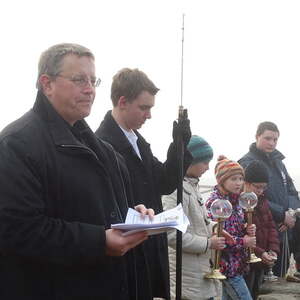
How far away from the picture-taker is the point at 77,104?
2.29 metres

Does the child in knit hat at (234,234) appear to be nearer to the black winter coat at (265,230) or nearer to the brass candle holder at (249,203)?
the brass candle holder at (249,203)

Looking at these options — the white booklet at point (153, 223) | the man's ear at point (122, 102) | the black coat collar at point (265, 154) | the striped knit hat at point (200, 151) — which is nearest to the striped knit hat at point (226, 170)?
the striped knit hat at point (200, 151)

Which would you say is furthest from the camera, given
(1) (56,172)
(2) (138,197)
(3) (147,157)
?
(3) (147,157)

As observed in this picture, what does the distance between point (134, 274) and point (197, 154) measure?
1.75 meters

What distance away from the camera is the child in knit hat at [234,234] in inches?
165

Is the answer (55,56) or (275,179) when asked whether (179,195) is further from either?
(275,179)

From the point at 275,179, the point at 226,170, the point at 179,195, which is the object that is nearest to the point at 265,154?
the point at 275,179

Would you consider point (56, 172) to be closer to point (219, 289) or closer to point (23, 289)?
→ point (23, 289)

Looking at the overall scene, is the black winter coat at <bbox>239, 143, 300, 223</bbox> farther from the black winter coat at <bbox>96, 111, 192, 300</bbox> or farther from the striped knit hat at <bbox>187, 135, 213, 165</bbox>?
the black winter coat at <bbox>96, 111, 192, 300</bbox>

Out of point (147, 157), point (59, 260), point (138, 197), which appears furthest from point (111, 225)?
point (147, 157)

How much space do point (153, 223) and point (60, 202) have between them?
379 mm

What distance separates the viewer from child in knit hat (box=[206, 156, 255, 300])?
4.20 meters

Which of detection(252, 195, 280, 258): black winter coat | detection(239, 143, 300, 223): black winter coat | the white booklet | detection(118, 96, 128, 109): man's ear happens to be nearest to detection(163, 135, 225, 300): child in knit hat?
detection(118, 96, 128, 109): man's ear

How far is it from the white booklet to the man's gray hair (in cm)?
68
